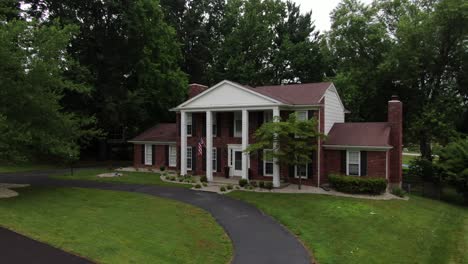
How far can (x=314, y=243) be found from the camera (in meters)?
12.6

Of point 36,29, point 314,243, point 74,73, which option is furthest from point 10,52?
point 314,243

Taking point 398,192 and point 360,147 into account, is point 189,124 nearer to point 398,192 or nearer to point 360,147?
point 360,147

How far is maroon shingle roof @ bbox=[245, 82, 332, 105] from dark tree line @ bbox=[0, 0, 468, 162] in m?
9.41

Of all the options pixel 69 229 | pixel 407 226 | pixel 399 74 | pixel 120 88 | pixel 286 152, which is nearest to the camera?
pixel 69 229

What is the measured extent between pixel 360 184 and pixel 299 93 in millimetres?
8015

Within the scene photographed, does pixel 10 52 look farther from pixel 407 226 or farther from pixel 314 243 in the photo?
pixel 407 226

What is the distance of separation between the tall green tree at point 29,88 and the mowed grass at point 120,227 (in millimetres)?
2877

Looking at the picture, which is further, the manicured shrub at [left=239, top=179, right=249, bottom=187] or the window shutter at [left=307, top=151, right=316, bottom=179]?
the window shutter at [left=307, top=151, right=316, bottom=179]

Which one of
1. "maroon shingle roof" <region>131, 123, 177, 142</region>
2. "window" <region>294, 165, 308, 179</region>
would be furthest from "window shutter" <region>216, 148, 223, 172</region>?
"window" <region>294, 165, 308, 179</region>

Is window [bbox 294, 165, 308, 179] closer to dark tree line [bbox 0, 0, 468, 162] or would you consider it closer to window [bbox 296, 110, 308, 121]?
window [bbox 296, 110, 308, 121]

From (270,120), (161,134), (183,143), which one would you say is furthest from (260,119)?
(161,134)

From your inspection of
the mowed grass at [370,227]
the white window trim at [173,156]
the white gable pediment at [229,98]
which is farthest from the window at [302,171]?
the white window trim at [173,156]

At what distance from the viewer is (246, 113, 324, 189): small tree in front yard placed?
2112cm

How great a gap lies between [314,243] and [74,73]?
91.1ft
